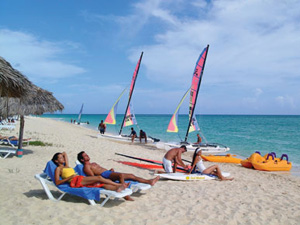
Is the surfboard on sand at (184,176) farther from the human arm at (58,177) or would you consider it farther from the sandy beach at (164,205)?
the human arm at (58,177)

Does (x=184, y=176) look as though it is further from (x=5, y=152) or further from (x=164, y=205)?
(x=5, y=152)

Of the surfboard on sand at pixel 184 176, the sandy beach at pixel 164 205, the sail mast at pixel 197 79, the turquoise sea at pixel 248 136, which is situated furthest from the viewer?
the turquoise sea at pixel 248 136

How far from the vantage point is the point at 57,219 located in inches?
154

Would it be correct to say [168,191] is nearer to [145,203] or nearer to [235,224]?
[145,203]

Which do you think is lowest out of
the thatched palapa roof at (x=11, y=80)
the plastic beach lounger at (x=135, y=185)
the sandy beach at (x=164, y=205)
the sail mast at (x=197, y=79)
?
the sandy beach at (x=164, y=205)

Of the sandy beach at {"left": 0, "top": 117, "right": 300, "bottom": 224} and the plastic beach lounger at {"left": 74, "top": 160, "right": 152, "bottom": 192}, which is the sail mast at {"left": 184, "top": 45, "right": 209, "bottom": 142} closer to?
the sandy beach at {"left": 0, "top": 117, "right": 300, "bottom": 224}

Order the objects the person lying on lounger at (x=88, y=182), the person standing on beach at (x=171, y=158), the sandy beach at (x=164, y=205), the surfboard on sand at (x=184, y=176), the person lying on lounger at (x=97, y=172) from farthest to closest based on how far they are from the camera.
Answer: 1. the person standing on beach at (x=171, y=158)
2. the surfboard on sand at (x=184, y=176)
3. the person lying on lounger at (x=97, y=172)
4. the person lying on lounger at (x=88, y=182)
5. the sandy beach at (x=164, y=205)

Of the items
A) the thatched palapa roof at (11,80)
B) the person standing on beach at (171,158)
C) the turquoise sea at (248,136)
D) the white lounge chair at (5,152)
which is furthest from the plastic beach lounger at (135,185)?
the turquoise sea at (248,136)

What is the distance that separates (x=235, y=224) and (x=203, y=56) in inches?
529

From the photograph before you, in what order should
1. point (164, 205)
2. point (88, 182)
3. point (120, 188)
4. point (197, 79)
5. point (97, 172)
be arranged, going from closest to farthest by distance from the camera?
point (120, 188) → point (88, 182) → point (164, 205) → point (97, 172) → point (197, 79)

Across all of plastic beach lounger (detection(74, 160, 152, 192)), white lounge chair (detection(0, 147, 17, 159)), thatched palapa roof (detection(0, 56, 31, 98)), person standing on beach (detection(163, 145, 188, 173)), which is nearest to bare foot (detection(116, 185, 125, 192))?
plastic beach lounger (detection(74, 160, 152, 192))

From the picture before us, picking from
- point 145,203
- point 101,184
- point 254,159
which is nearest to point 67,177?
point 101,184

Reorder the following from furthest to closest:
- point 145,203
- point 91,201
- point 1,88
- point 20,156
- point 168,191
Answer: point 20,156, point 168,191, point 1,88, point 145,203, point 91,201

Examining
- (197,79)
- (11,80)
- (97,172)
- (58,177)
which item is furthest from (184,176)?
(197,79)
